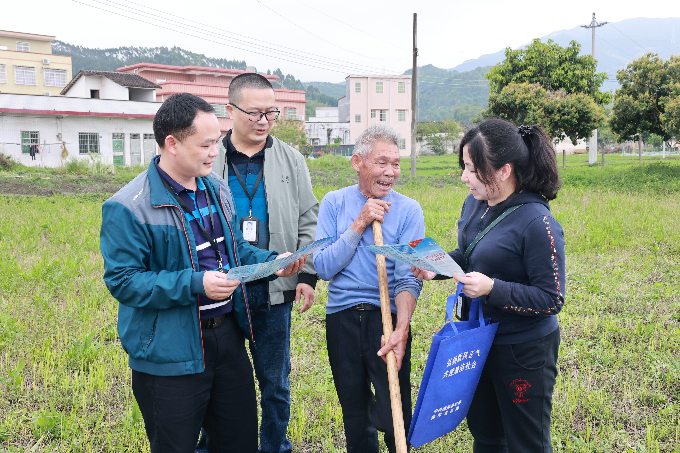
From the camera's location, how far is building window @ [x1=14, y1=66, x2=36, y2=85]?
42.3 meters

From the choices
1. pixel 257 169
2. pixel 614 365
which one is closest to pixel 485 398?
pixel 257 169

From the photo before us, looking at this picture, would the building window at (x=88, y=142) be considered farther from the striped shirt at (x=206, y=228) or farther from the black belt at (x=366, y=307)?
the black belt at (x=366, y=307)

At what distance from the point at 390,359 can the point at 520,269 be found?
2.37 ft

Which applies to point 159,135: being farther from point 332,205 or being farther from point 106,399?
point 106,399

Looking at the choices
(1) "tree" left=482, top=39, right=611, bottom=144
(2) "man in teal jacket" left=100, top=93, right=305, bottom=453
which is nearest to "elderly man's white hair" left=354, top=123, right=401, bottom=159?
(2) "man in teal jacket" left=100, top=93, right=305, bottom=453

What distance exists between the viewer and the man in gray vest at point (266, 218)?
116 inches

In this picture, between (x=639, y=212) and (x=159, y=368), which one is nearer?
(x=159, y=368)

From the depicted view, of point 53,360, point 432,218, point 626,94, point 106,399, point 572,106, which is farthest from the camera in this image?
point 572,106

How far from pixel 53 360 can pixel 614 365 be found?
4.63 m

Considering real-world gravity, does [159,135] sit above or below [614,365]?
above

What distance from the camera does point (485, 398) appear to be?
2434mm

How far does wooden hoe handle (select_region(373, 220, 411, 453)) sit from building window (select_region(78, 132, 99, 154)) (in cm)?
3201

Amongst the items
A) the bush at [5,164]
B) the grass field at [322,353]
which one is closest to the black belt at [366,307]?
the grass field at [322,353]

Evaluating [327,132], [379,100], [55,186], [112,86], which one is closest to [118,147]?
[112,86]
